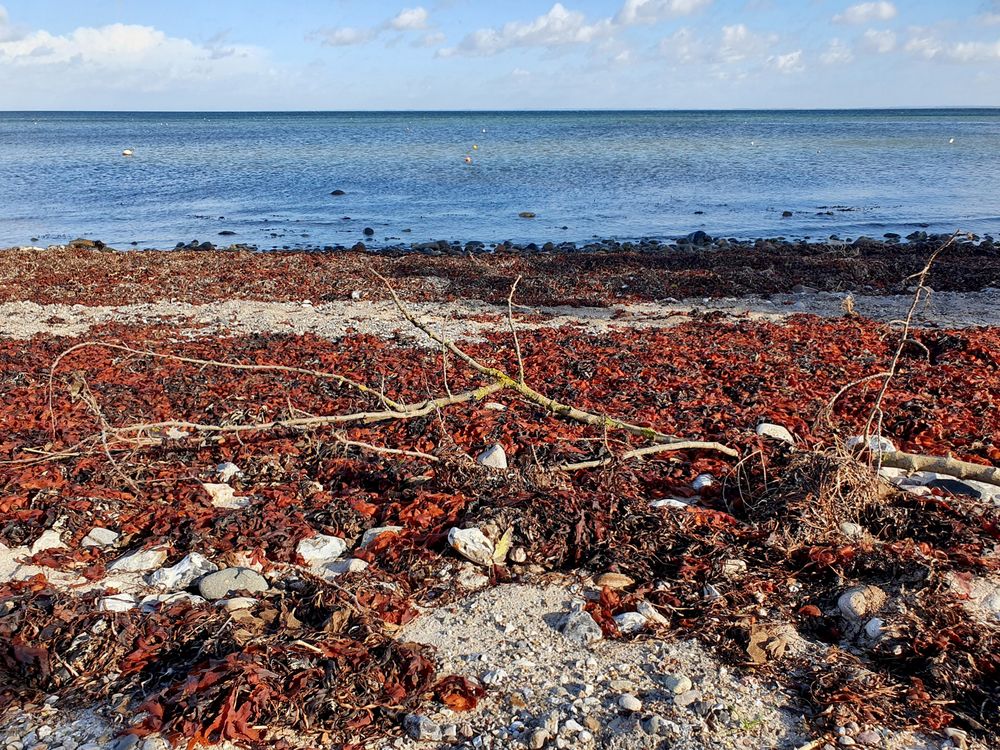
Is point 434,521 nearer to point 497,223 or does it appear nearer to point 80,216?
point 497,223

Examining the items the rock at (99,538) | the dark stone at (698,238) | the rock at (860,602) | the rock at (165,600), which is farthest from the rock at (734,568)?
the dark stone at (698,238)

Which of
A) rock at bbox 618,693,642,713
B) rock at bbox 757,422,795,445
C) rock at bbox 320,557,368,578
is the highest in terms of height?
rock at bbox 757,422,795,445

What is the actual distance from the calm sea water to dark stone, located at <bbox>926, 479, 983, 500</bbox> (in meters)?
18.6

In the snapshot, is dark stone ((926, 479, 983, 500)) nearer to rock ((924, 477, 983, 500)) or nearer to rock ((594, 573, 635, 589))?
rock ((924, 477, 983, 500))

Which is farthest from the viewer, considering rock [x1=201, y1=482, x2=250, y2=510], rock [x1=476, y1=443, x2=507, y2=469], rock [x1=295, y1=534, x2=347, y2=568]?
rock [x1=476, y1=443, x2=507, y2=469]

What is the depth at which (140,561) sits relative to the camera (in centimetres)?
421

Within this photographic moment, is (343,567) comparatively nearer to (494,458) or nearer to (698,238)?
(494,458)

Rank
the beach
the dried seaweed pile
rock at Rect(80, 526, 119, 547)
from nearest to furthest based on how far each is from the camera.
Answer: the beach < the dried seaweed pile < rock at Rect(80, 526, 119, 547)

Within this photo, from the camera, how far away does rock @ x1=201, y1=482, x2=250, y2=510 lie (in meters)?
4.99

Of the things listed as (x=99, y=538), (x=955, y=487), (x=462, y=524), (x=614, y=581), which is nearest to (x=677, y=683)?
(x=614, y=581)

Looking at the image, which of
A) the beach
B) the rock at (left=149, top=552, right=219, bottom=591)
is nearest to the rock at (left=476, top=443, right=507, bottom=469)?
the beach

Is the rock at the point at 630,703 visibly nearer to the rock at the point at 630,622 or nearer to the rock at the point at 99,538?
the rock at the point at 630,622

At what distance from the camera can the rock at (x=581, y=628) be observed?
352 cm

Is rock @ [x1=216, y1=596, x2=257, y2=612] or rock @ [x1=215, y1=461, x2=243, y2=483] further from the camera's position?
rock @ [x1=215, y1=461, x2=243, y2=483]
